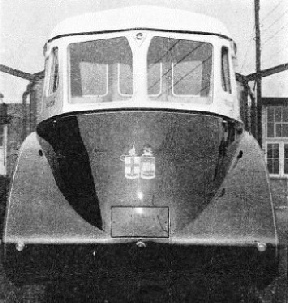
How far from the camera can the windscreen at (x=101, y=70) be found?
18.6 feet

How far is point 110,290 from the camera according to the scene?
536 cm

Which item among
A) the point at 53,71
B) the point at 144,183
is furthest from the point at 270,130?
the point at 144,183

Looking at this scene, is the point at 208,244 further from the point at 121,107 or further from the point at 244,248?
the point at 121,107

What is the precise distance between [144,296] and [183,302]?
0.43m

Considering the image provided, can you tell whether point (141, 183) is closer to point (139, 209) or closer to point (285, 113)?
point (139, 209)

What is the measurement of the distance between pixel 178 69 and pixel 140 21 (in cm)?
58

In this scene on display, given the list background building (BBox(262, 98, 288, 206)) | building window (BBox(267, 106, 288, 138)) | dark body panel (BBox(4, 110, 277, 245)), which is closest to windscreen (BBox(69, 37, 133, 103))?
dark body panel (BBox(4, 110, 277, 245))

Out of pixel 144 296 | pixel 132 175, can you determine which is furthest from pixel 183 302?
pixel 132 175

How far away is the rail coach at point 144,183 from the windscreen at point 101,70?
19mm

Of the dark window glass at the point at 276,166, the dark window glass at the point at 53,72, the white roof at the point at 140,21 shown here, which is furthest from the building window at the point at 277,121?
the dark window glass at the point at 53,72

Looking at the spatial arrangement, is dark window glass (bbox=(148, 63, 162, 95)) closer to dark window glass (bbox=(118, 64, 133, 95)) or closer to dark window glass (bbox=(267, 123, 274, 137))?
dark window glass (bbox=(118, 64, 133, 95))

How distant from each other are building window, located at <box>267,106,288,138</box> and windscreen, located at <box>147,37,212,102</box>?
18.2 meters

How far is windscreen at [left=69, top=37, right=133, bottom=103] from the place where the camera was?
5668 millimetres

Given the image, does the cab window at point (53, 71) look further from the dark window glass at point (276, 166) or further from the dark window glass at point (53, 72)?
the dark window glass at point (276, 166)
